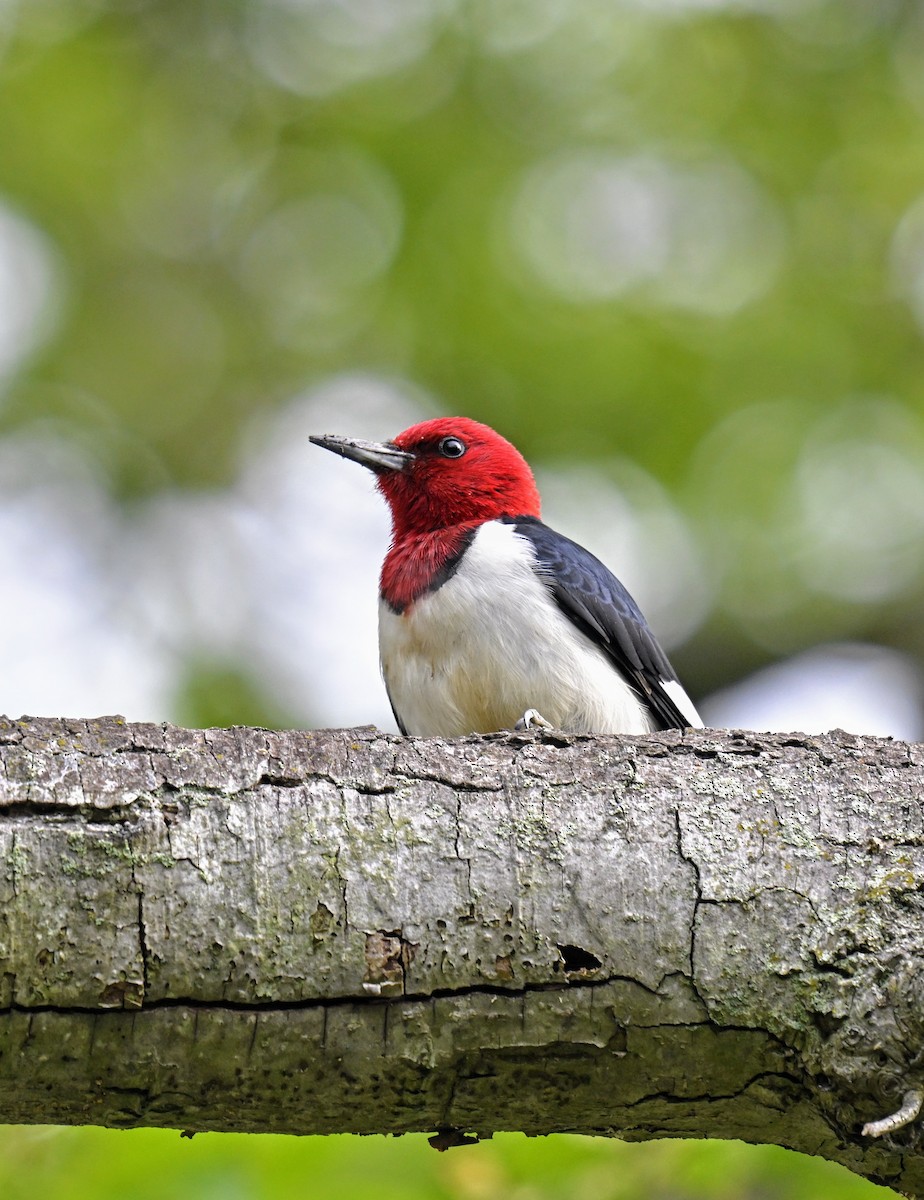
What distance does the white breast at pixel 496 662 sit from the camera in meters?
4.64

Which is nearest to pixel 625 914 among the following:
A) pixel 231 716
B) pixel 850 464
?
pixel 231 716

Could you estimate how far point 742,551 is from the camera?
7.02 meters

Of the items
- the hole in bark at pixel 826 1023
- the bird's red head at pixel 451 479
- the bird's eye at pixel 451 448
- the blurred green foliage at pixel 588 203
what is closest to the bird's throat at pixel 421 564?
the bird's red head at pixel 451 479

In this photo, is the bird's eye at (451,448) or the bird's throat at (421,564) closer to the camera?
the bird's throat at (421,564)

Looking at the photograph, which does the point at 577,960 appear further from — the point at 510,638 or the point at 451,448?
the point at 451,448

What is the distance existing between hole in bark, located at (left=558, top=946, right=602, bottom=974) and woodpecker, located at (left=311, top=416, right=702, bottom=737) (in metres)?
1.65

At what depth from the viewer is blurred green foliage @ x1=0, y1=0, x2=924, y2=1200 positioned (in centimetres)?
680

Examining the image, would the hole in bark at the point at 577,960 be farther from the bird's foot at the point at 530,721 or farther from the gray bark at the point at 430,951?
the bird's foot at the point at 530,721

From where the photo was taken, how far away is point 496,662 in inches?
183

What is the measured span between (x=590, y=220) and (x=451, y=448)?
185 cm

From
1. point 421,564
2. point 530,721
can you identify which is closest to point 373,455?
point 421,564

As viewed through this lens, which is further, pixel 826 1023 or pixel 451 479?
pixel 451 479

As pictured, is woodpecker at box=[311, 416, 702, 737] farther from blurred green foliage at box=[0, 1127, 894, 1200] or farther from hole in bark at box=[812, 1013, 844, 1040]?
hole in bark at box=[812, 1013, 844, 1040]

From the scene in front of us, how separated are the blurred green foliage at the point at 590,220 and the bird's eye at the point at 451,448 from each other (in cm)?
114
